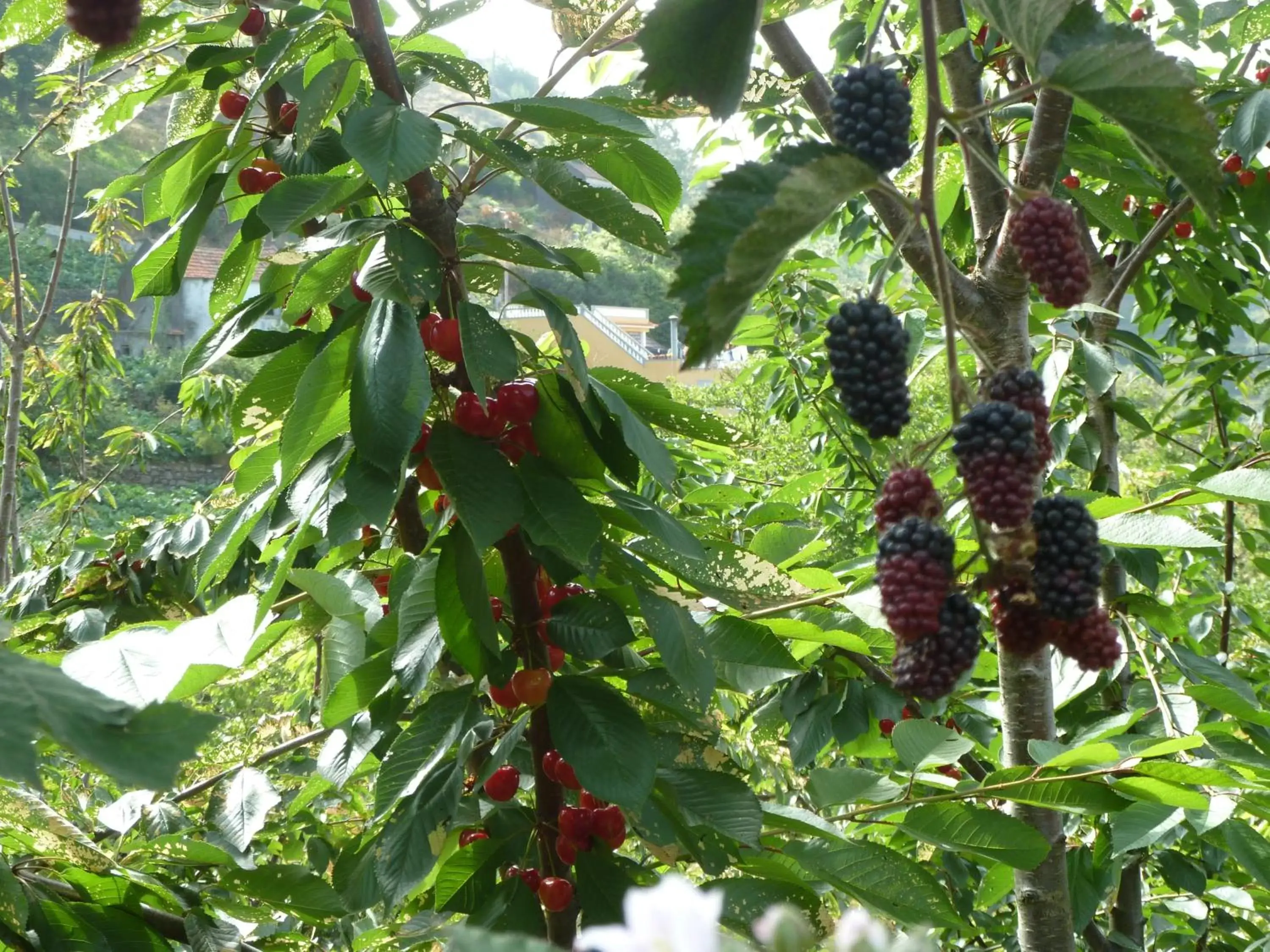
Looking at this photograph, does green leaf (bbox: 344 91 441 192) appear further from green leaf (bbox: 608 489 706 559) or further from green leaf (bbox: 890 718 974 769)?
green leaf (bbox: 890 718 974 769)

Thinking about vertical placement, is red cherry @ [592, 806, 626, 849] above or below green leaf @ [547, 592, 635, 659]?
below

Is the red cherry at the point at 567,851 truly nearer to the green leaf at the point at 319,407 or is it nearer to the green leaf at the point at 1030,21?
the green leaf at the point at 319,407

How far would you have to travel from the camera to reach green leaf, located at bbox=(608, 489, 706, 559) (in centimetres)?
81

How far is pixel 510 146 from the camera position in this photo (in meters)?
0.82

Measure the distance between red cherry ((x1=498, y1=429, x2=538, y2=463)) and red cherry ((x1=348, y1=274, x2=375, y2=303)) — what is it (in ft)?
0.48

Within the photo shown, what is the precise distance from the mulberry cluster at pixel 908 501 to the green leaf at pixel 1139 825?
19.8 inches

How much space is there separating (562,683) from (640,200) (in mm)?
399

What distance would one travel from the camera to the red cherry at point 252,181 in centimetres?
101

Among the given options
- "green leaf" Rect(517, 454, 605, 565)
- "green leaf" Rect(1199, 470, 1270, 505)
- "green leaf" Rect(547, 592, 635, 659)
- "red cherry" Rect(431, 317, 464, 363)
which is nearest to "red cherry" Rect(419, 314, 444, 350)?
"red cherry" Rect(431, 317, 464, 363)

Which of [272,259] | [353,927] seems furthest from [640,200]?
[353,927]

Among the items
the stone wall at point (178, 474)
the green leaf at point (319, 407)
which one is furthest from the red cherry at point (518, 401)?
the stone wall at point (178, 474)

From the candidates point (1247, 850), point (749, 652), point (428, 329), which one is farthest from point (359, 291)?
point (1247, 850)

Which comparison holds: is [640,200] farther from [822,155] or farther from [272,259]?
[822,155]

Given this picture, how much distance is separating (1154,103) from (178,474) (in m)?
16.1
